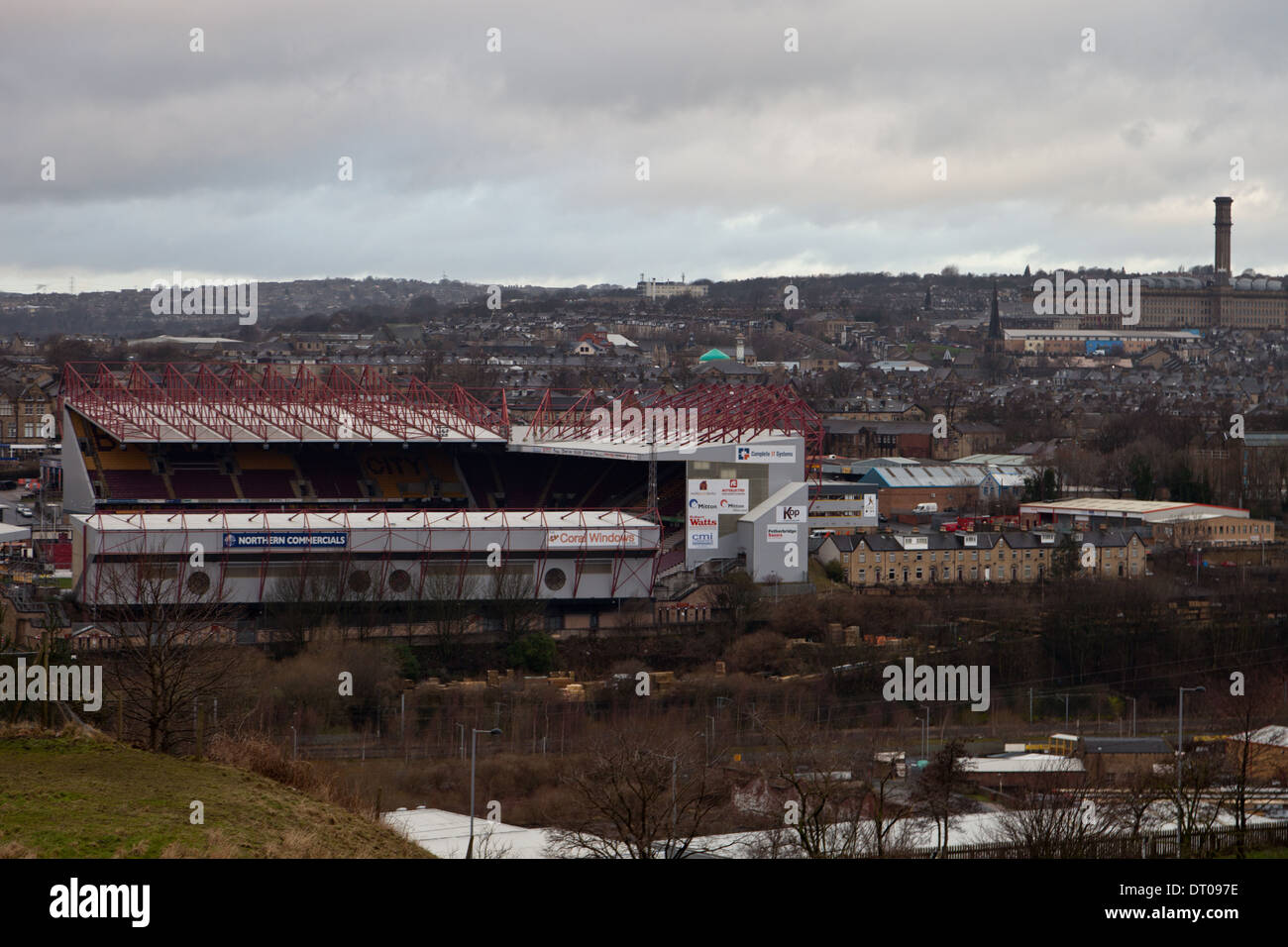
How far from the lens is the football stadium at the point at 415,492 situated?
1261 inches

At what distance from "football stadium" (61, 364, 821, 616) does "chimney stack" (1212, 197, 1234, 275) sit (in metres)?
93.9

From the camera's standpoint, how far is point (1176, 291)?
136750 millimetres

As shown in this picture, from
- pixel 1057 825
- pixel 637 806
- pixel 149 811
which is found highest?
pixel 149 811

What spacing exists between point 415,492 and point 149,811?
103 ft

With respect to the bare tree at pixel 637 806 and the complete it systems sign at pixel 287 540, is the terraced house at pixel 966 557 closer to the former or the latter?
the complete it systems sign at pixel 287 540

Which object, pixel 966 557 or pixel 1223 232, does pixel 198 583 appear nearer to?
pixel 966 557

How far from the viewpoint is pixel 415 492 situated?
1686 inches

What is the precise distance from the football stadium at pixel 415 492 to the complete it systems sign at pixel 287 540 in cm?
3

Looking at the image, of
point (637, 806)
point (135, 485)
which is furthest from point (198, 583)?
point (637, 806)

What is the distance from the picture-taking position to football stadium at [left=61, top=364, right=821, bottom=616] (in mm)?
32031

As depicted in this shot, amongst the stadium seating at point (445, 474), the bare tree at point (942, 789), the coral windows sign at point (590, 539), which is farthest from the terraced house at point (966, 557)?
the bare tree at point (942, 789)

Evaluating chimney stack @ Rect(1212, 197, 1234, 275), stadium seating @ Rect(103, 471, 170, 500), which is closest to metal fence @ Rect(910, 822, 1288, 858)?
stadium seating @ Rect(103, 471, 170, 500)
